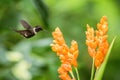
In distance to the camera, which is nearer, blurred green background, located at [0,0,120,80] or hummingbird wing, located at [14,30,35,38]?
hummingbird wing, located at [14,30,35,38]

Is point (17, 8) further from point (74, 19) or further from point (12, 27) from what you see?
point (74, 19)

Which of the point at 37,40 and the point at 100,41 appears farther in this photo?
the point at 37,40

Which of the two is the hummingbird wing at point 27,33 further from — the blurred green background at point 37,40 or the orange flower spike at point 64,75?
the blurred green background at point 37,40

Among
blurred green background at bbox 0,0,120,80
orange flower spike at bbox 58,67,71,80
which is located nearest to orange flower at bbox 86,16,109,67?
orange flower spike at bbox 58,67,71,80

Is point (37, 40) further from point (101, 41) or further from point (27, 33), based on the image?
point (101, 41)

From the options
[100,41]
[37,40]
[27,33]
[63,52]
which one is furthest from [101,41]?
[37,40]

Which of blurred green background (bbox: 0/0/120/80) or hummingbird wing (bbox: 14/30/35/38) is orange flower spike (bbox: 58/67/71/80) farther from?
blurred green background (bbox: 0/0/120/80)

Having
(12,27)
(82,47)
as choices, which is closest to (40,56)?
(12,27)

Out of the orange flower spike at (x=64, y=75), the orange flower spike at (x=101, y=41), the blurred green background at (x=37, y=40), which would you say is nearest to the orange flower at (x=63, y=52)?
the orange flower spike at (x=64, y=75)
